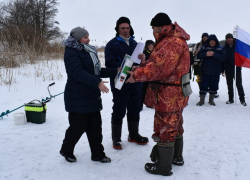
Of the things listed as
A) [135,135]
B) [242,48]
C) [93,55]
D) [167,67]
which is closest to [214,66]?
[242,48]

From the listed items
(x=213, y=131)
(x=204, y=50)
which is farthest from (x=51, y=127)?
(x=204, y=50)

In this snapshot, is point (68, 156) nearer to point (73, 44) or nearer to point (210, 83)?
point (73, 44)

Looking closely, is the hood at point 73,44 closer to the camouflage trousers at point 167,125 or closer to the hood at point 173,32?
the hood at point 173,32

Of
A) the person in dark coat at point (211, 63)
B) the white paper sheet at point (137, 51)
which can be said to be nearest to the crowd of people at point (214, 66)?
the person in dark coat at point (211, 63)

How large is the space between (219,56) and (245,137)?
246 centimetres

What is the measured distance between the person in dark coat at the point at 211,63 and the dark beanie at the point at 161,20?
11.8ft

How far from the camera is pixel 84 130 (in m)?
2.74

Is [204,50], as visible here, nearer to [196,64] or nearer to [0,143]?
[196,64]

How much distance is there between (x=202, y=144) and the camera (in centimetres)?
344

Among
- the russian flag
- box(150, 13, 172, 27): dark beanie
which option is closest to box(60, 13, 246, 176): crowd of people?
box(150, 13, 172, 27): dark beanie

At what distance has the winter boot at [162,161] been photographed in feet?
8.28

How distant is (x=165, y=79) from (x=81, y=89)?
37.8 inches

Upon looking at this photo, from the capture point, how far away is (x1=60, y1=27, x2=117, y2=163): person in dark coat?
2.44m

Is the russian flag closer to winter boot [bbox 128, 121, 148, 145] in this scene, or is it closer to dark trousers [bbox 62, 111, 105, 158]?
winter boot [bbox 128, 121, 148, 145]
